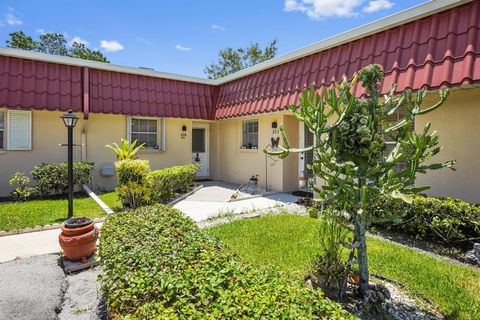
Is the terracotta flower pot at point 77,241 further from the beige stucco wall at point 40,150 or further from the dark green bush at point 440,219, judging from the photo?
the beige stucco wall at point 40,150

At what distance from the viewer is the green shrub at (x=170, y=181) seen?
8.19 meters

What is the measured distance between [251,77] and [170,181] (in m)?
5.05

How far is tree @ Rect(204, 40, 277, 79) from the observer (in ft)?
98.7

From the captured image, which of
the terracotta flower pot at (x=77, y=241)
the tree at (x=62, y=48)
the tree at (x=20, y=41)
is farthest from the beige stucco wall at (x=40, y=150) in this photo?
the tree at (x=20, y=41)

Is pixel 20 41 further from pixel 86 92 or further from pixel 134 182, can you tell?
pixel 134 182

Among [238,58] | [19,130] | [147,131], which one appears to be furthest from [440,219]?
[238,58]

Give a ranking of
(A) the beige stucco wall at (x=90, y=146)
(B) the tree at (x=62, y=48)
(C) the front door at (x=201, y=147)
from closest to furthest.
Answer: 1. (A) the beige stucco wall at (x=90, y=146)
2. (C) the front door at (x=201, y=147)
3. (B) the tree at (x=62, y=48)

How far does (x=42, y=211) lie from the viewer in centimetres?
746

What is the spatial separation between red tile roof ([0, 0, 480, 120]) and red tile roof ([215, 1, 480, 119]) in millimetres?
15

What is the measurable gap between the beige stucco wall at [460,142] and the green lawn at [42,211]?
25.8 feet

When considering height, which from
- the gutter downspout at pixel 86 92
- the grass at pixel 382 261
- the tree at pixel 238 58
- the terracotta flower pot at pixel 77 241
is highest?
the tree at pixel 238 58

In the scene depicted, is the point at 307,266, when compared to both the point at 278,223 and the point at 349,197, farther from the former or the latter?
the point at 278,223

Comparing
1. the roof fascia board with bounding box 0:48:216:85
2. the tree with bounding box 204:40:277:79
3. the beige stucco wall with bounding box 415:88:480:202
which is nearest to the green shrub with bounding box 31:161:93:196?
the roof fascia board with bounding box 0:48:216:85

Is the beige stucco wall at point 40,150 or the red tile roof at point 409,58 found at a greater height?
the red tile roof at point 409,58
